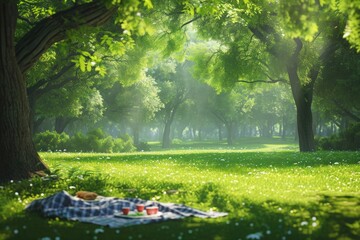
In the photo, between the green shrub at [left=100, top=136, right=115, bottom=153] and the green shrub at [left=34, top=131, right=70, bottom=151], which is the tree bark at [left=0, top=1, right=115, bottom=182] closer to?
the green shrub at [left=34, top=131, right=70, bottom=151]

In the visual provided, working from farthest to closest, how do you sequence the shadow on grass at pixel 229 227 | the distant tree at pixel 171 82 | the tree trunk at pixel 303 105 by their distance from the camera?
the distant tree at pixel 171 82, the tree trunk at pixel 303 105, the shadow on grass at pixel 229 227

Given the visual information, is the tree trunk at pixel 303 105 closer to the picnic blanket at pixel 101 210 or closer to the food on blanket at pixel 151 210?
the picnic blanket at pixel 101 210

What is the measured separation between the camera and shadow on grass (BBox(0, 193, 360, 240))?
716 centimetres

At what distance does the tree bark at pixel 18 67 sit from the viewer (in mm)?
12664

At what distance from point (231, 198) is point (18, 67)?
779 cm

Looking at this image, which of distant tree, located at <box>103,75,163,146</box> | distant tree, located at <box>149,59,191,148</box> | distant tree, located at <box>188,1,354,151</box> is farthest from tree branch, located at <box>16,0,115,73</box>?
distant tree, located at <box>149,59,191,148</box>

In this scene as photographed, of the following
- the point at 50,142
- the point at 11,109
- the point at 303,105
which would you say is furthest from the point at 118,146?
the point at 11,109

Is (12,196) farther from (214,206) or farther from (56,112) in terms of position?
(56,112)

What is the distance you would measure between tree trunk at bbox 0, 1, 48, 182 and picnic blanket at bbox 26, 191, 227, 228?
400cm

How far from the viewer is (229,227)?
25.6 feet

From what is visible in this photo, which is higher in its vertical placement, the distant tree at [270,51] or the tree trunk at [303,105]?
the distant tree at [270,51]

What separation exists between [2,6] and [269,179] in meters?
10.5

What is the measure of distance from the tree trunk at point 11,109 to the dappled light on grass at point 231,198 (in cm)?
106

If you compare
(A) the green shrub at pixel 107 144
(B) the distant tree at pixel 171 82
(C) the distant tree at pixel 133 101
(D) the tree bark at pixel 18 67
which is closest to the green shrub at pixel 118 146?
(A) the green shrub at pixel 107 144
